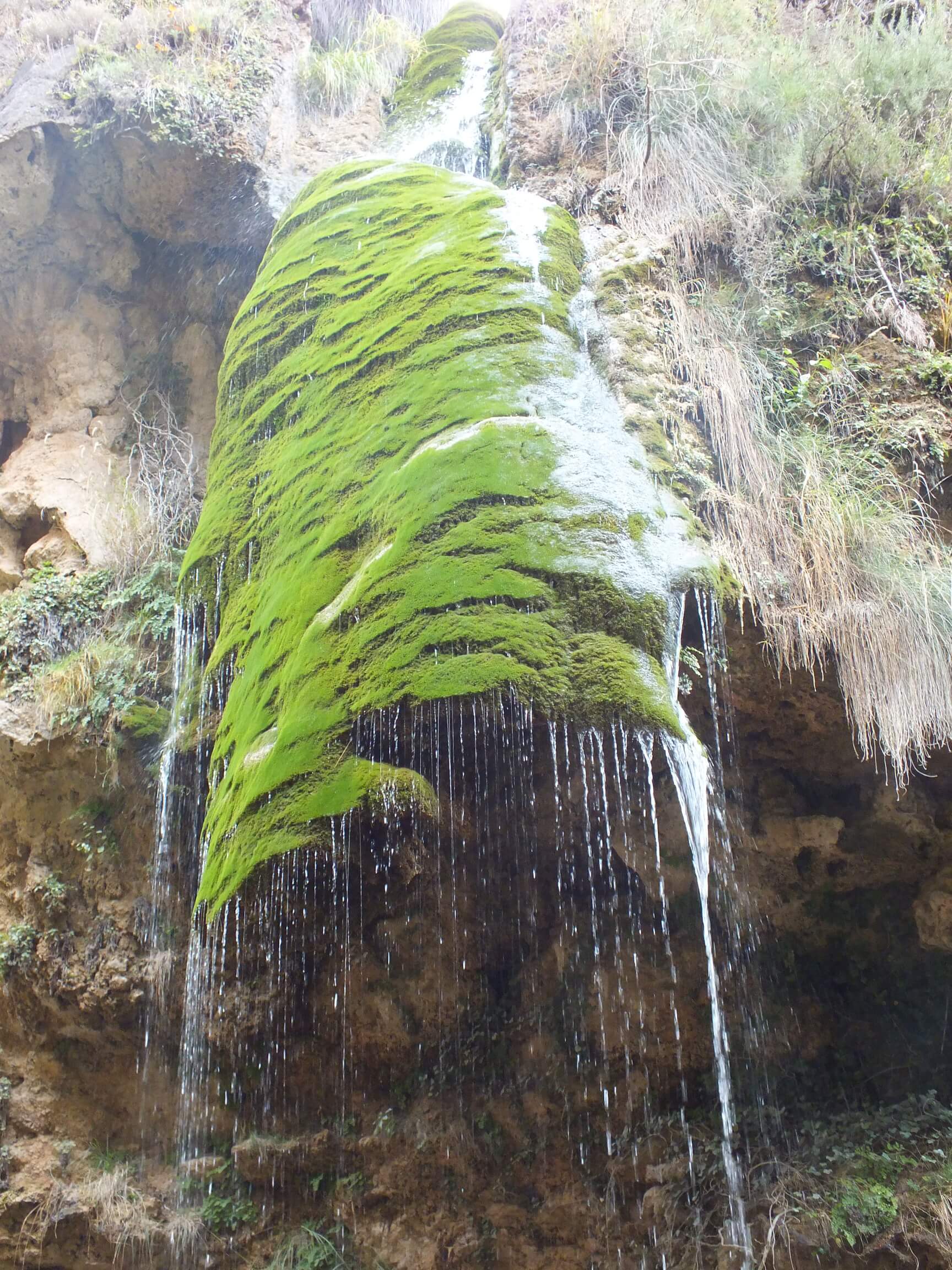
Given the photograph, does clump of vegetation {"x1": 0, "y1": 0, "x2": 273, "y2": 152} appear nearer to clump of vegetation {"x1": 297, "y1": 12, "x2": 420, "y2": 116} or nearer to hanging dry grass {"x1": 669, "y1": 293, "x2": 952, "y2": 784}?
clump of vegetation {"x1": 297, "y1": 12, "x2": 420, "y2": 116}

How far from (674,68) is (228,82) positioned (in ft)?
12.0

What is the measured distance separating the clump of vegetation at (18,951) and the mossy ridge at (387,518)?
227 cm

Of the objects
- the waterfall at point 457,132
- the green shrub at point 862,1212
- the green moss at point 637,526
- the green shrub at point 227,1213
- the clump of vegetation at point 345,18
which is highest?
the clump of vegetation at point 345,18

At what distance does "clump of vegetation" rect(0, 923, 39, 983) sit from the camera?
5508 mm

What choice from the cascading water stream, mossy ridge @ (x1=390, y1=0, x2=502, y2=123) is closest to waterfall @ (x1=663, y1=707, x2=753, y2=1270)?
the cascading water stream

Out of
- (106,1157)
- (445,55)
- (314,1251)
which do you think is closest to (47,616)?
(106,1157)

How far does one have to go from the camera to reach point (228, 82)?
748cm

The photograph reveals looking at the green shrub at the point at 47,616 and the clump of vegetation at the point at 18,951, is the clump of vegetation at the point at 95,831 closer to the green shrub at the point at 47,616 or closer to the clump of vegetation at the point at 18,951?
the clump of vegetation at the point at 18,951

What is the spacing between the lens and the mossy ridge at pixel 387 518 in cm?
325

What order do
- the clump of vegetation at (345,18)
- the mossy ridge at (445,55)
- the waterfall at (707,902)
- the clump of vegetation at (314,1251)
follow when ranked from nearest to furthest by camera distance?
the waterfall at (707,902) < the clump of vegetation at (314,1251) < the mossy ridge at (445,55) < the clump of vegetation at (345,18)

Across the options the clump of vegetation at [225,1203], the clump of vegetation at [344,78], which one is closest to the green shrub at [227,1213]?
the clump of vegetation at [225,1203]

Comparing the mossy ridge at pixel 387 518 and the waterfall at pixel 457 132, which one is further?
the waterfall at pixel 457 132

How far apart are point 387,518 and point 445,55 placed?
A: 22.1ft

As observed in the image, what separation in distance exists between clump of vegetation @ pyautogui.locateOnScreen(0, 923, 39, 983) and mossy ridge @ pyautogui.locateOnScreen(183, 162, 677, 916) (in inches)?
89.5
